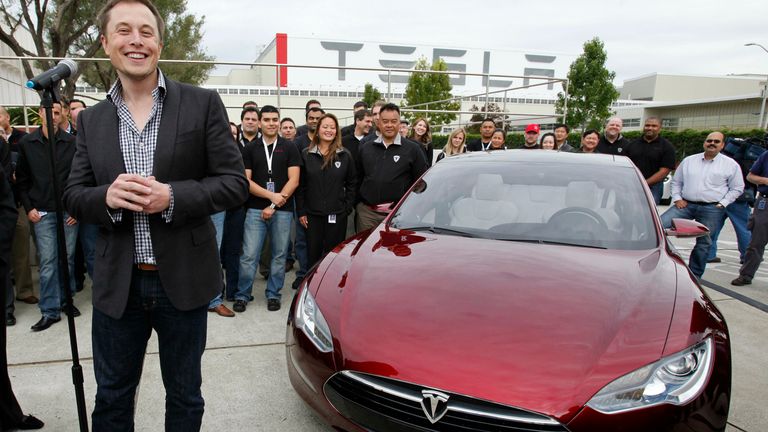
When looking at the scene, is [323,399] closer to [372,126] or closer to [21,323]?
[21,323]

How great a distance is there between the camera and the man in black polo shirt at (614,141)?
6.81m

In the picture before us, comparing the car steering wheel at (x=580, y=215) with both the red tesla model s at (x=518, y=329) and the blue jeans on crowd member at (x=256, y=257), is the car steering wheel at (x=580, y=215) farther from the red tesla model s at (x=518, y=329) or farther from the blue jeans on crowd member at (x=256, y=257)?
the blue jeans on crowd member at (x=256, y=257)

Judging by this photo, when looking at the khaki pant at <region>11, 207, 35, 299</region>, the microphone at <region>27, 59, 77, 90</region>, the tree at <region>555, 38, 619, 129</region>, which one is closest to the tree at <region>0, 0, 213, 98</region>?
the khaki pant at <region>11, 207, 35, 299</region>

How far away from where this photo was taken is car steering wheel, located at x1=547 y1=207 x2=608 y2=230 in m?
2.72

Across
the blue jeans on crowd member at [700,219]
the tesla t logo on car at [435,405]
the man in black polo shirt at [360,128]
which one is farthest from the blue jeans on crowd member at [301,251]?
the blue jeans on crowd member at [700,219]

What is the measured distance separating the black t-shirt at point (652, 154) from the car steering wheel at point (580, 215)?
4.40 m

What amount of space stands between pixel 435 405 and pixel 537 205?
1606 mm

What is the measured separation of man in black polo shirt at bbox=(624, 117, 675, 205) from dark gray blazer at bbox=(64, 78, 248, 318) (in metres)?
6.21

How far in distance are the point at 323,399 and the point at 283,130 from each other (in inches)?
180

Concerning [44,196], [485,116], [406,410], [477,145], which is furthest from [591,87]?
[406,410]

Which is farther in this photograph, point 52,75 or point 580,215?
point 580,215

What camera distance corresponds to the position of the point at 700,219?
5684mm

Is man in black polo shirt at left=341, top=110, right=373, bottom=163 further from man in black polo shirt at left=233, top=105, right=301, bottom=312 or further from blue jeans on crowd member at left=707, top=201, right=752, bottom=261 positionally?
blue jeans on crowd member at left=707, top=201, right=752, bottom=261

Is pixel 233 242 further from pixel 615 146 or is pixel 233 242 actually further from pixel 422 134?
pixel 615 146
